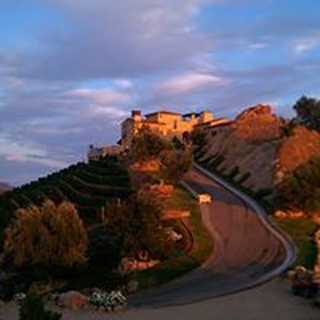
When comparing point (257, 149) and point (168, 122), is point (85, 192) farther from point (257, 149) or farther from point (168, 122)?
point (168, 122)

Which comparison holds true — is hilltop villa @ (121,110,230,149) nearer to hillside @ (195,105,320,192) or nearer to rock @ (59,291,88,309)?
hillside @ (195,105,320,192)

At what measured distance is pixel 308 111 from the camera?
146125mm

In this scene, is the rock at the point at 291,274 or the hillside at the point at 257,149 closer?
the rock at the point at 291,274

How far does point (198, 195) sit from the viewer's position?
88.8 m

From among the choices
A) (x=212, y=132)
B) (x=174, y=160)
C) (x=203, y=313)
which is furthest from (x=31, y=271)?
(x=212, y=132)

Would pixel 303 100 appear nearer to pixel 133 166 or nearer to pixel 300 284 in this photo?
pixel 133 166

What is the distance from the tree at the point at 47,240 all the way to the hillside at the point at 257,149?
135 ft

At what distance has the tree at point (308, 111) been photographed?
142 metres

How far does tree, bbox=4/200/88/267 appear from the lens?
180 ft

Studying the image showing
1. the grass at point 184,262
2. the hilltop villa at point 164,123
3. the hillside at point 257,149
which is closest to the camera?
the grass at point 184,262

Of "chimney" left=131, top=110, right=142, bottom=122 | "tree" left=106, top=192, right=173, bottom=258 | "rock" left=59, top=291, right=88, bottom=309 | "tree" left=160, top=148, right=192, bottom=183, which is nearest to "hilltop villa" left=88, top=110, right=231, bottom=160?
"chimney" left=131, top=110, right=142, bottom=122

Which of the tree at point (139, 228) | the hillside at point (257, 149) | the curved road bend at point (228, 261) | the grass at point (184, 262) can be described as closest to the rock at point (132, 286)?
the grass at point (184, 262)

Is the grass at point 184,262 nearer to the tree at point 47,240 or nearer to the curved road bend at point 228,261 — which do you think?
the curved road bend at point 228,261

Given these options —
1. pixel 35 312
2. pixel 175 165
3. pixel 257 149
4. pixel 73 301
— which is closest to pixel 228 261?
pixel 73 301
